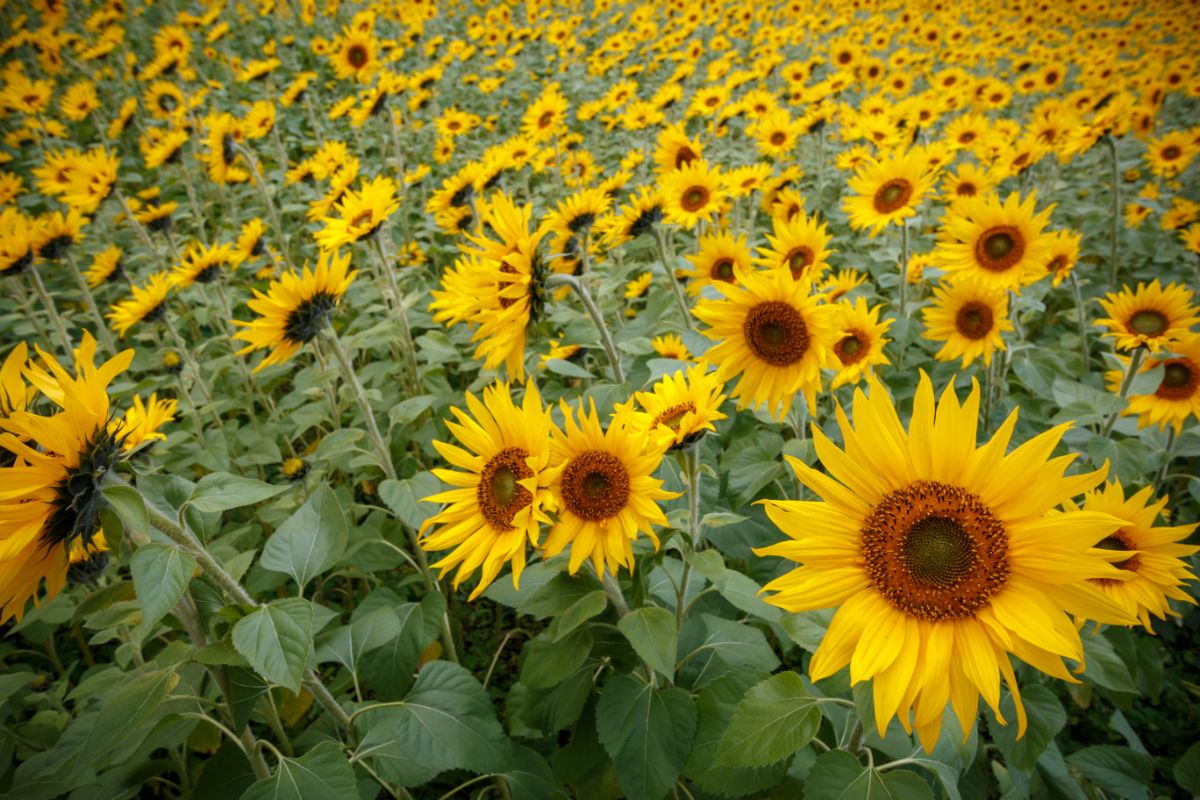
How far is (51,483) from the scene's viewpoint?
4.23 ft

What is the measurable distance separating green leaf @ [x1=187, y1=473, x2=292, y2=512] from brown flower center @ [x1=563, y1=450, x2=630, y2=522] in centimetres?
73

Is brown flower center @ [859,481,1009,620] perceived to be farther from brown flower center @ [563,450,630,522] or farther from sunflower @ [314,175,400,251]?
sunflower @ [314,175,400,251]

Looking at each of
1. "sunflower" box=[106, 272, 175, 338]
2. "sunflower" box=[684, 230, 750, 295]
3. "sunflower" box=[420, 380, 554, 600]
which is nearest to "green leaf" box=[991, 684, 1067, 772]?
"sunflower" box=[420, 380, 554, 600]

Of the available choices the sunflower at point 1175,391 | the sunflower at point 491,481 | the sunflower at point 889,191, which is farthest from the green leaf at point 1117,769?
the sunflower at point 889,191

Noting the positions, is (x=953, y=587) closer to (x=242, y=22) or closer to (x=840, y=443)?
(x=840, y=443)

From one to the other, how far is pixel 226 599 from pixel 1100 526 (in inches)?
83.9

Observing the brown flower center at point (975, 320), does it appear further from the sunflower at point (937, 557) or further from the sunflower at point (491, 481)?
the sunflower at point (491, 481)

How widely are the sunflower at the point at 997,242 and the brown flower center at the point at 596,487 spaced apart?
241 cm

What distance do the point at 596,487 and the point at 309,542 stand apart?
1.00 m

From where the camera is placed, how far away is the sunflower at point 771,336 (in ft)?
7.11

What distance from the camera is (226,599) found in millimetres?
1774

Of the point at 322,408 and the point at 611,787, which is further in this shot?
the point at 322,408

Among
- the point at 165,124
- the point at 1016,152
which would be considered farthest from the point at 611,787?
the point at 165,124

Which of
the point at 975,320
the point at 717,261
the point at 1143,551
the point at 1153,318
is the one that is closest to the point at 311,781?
the point at 1143,551
